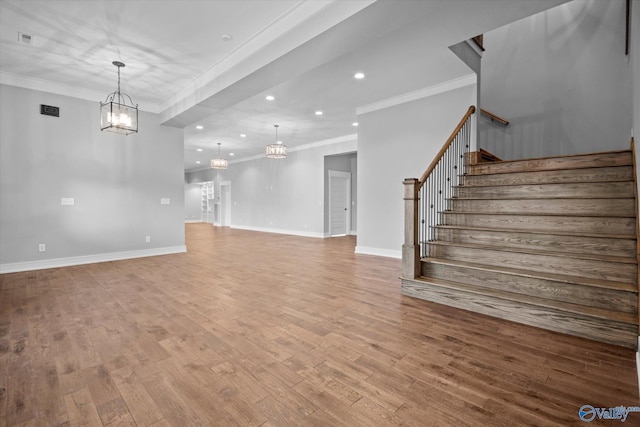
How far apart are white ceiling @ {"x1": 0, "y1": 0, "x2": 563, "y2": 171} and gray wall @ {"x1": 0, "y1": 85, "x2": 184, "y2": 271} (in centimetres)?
45

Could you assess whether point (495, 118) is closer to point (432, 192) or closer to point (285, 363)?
point (432, 192)

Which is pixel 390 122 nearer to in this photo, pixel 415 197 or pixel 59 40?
pixel 415 197

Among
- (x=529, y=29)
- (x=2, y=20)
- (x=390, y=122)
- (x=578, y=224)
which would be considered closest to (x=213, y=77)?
(x=2, y=20)

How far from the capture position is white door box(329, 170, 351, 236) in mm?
10023

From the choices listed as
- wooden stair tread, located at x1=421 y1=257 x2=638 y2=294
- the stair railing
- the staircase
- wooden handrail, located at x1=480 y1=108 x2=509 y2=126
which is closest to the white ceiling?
the stair railing

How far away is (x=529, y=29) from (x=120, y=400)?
345 inches

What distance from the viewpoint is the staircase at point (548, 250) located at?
2531 millimetres

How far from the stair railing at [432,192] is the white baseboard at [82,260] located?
17.8 feet

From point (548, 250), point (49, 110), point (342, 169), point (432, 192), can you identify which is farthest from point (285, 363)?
point (342, 169)

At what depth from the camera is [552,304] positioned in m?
2.63

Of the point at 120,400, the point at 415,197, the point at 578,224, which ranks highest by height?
the point at 415,197

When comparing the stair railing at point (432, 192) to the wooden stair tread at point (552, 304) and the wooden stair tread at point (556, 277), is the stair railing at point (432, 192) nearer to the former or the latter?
the wooden stair tread at point (556, 277)

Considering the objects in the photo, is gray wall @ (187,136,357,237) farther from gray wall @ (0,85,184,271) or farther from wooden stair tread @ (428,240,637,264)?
wooden stair tread @ (428,240,637,264)

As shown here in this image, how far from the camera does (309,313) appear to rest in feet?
9.91
